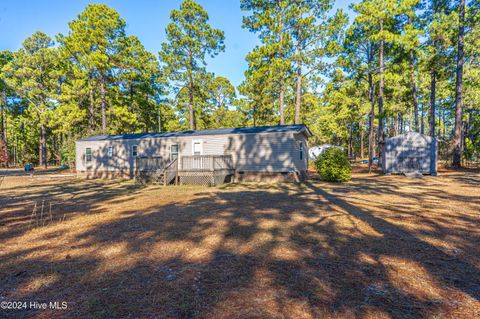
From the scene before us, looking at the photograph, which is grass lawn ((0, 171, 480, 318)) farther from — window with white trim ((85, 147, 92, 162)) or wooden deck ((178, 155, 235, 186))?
window with white trim ((85, 147, 92, 162))

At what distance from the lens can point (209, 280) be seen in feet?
10.7

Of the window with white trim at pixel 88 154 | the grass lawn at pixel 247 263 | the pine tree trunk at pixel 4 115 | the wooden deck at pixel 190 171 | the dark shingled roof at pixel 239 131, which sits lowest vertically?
the grass lawn at pixel 247 263

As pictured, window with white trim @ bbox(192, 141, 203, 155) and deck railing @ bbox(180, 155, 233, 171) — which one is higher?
window with white trim @ bbox(192, 141, 203, 155)

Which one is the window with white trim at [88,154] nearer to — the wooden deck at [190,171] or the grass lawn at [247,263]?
the wooden deck at [190,171]

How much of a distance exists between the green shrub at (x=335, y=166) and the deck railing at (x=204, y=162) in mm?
6217

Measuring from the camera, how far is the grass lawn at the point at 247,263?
269cm

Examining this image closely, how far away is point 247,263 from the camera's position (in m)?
3.80

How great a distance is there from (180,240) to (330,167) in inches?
471

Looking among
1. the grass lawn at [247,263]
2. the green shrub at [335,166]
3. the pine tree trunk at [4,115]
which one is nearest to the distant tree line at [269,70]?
the pine tree trunk at [4,115]

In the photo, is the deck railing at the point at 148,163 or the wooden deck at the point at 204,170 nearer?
the wooden deck at the point at 204,170

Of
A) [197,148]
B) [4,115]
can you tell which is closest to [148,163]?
[197,148]

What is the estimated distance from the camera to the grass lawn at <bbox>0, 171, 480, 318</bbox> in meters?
2.69

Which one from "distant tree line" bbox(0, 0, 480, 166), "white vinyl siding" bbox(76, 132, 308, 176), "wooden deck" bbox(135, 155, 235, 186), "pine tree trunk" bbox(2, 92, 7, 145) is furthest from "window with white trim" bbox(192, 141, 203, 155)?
"pine tree trunk" bbox(2, 92, 7, 145)

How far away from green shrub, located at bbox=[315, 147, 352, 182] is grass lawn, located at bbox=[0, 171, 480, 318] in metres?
7.09
